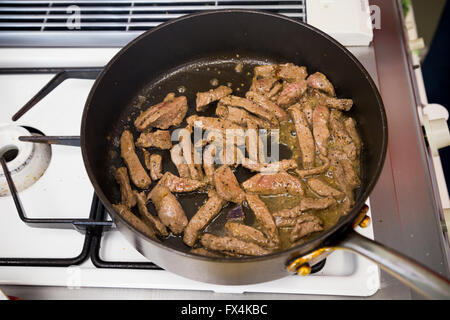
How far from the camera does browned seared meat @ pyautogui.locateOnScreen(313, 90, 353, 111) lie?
1.65 m

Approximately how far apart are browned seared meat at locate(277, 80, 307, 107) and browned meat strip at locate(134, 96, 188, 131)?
43 centimetres

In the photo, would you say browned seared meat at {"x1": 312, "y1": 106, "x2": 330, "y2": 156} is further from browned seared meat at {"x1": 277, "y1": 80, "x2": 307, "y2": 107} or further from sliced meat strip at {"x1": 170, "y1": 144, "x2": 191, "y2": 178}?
sliced meat strip at {"x1": 170, "y1": 144, "x2": 191, "y2": 178}

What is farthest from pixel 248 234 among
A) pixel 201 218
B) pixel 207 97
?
pixel 207 97

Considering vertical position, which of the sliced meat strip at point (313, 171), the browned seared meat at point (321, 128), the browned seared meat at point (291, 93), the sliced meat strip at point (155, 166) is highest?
the browned seared meat at point (291, 93)

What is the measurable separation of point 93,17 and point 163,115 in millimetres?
705

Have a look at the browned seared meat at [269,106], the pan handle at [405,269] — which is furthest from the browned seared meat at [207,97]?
the pan handle at [405,269]

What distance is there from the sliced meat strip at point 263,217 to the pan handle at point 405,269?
330mm

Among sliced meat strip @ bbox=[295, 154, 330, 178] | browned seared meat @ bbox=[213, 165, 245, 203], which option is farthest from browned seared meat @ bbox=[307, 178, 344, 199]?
browned seared meat @ bbox=[213, 165, 245, 203]

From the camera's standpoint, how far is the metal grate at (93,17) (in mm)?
1884

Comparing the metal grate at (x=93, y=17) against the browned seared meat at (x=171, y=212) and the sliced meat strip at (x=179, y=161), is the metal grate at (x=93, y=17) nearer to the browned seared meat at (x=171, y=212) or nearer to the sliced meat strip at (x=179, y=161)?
the sliced meat strip at (x=179, y=161)

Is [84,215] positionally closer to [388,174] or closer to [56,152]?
[56,152]

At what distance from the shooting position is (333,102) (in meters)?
1.67

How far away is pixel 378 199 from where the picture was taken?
154 cm
